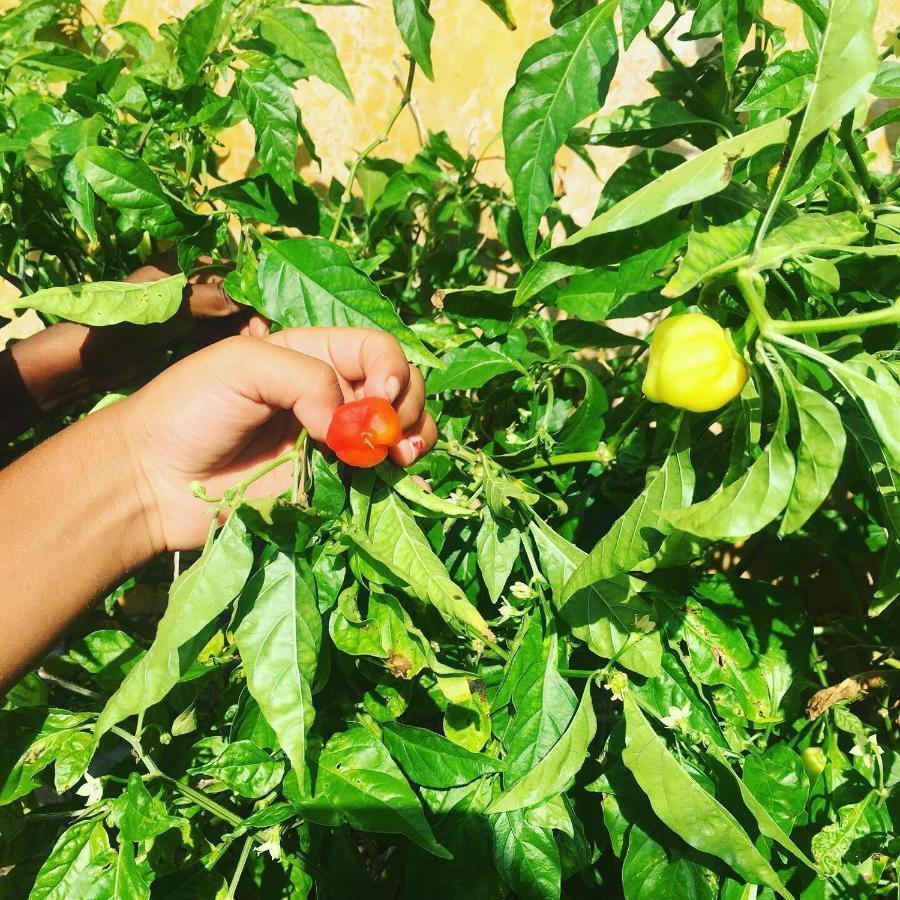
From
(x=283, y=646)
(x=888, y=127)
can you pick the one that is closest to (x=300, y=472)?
(x=283, y=646)

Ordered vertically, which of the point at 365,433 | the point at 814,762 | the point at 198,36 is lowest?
the point at 814,762

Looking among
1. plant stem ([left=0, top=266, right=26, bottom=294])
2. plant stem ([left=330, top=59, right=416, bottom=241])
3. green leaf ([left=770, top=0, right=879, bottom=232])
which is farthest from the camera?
plant stem ([left=0, top=266, right=26, bottom=294])

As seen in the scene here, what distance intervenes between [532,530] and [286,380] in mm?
375

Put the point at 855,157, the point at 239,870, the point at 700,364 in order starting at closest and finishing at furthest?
the point at 700,364, the point at 855,157, the point at 239,870

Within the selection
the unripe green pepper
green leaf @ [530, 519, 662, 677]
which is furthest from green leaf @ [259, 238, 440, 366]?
the unripe green pepper

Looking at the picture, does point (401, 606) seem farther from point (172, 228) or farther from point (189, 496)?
point (172, 228)

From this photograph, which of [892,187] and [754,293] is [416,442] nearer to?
[754,293]

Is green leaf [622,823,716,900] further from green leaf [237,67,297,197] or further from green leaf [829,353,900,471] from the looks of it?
green leaf [237,67,297,197]

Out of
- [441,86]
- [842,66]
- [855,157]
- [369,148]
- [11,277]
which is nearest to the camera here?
[842,66]

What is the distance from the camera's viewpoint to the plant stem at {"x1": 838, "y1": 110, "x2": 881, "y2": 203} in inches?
30.0

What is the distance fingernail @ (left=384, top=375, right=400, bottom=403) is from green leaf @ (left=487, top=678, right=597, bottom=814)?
1.38 feet

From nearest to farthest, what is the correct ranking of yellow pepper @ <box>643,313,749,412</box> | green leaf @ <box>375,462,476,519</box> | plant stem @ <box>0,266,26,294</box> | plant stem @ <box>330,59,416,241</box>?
1. yellow pepper @ <box>643,313,749,412</box>
2. green leaf @ <box>375,462,476,519</box>
3. plant stem @ <box>330,59,416,241</box>
4. plant stem @ <box>0,266,26,294</box>

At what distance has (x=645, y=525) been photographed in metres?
0.79

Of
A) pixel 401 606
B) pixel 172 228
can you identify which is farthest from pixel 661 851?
pixel 172 228
